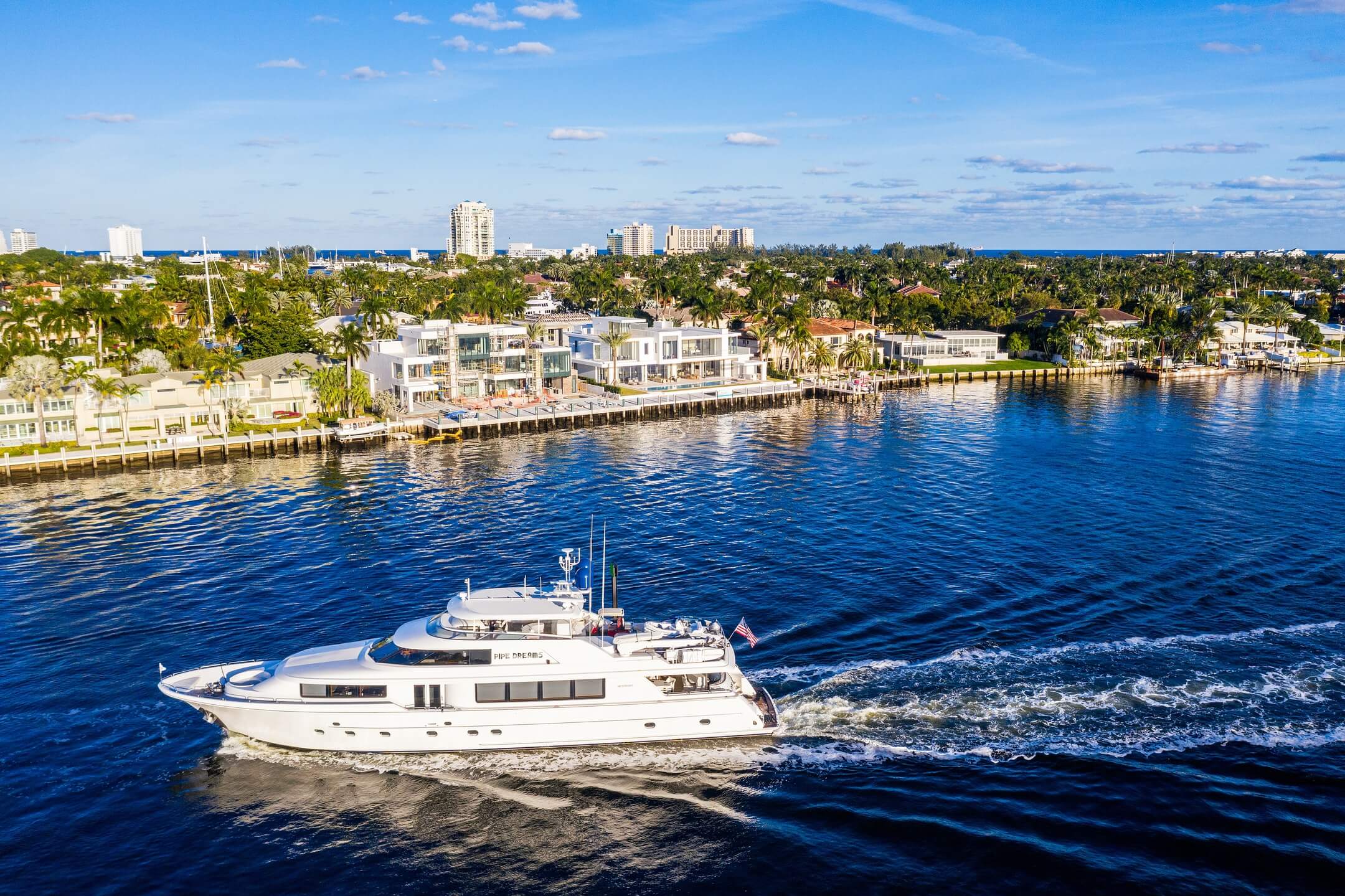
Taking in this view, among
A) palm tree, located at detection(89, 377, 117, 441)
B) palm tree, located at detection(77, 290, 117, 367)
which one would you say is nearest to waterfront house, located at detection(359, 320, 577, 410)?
palm tree, located at detection(77, 290, 117, 367)

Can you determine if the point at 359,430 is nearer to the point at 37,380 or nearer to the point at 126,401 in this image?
the point at 126,401

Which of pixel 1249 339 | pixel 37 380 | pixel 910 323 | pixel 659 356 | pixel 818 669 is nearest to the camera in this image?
pixel 818 669

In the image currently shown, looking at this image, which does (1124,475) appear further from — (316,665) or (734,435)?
(316,665)

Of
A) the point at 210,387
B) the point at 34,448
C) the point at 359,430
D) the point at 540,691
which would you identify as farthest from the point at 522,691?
the point at 210,387

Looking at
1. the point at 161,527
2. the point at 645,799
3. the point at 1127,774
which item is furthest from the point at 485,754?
the point at 161,527

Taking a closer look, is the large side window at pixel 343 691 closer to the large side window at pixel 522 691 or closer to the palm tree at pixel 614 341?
the large side window at pixel 522 691

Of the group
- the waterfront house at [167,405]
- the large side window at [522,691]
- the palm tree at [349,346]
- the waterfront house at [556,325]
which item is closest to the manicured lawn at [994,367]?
the waterfront house at [556,325]
